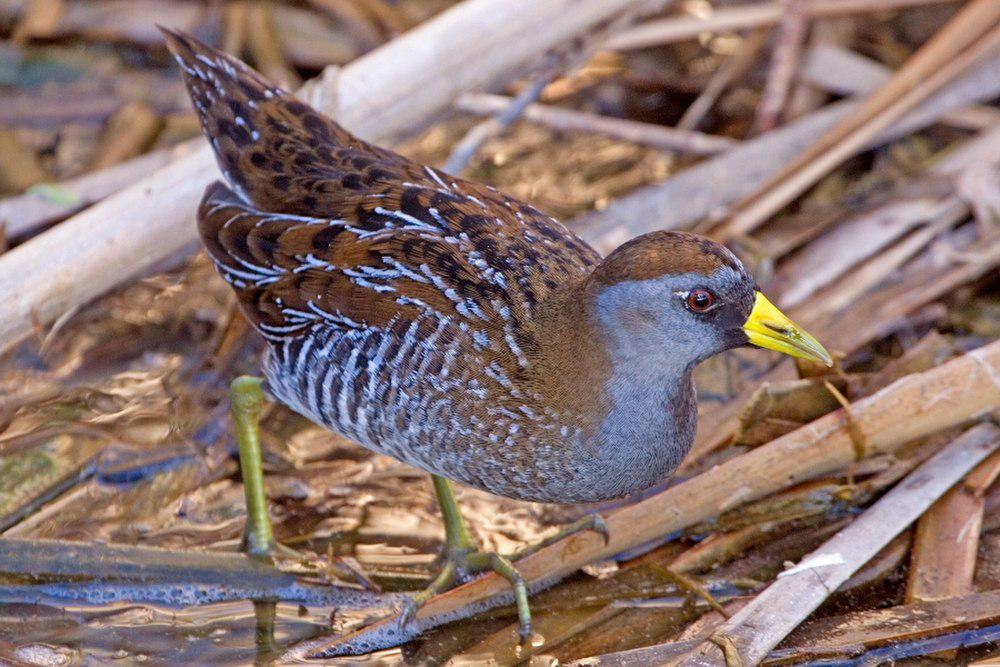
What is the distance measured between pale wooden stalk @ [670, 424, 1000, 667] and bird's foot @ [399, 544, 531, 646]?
46 cm

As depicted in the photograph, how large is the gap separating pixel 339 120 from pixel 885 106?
Result: 7.09 ft

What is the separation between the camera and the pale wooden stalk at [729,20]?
563 centimetres

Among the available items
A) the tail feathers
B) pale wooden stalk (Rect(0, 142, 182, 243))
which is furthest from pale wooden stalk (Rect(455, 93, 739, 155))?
the tail feathers

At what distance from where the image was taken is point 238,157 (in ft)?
12.9

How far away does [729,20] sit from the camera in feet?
18.9

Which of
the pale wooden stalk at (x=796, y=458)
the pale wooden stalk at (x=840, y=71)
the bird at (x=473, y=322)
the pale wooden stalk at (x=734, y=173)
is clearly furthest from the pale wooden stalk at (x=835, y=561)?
→ the pale wooden stalk at (x=840, y=71)

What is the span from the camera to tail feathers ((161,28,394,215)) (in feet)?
12.5

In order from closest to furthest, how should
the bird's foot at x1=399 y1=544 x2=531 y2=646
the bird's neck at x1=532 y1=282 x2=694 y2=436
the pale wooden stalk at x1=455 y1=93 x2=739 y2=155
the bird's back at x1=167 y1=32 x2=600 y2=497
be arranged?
1. the bird's neck at x1=532 y1=282 x2=694 y2=436
2. the bird's back at x1=167 y1=32 x2=600 y2=497
3. the bird's foot at x1=399 y1=544 x2=531 y2=646
4. the pale wooden stalk at x1=455 y1=93 x2=739 y2=155

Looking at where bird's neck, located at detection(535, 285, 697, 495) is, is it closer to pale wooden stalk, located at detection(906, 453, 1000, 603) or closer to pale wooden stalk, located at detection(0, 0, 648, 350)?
pale wooden stalk, located at detection(906, 453, 1000, 603)

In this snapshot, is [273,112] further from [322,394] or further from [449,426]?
[449,426]

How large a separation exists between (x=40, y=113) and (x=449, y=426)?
3.15 meters

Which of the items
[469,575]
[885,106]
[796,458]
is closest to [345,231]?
[469,575]

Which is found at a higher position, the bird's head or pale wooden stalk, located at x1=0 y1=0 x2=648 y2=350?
pale wooden stalk, located at x1=0 y1=0 x2=648 y2=350

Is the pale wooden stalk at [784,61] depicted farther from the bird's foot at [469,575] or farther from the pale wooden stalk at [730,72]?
the bird's foot at [469,575]
